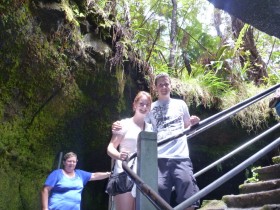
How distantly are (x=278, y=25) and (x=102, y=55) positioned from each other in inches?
144

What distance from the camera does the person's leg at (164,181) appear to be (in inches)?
138

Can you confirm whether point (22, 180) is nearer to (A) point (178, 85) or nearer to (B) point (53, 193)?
(B) point (53, 193)

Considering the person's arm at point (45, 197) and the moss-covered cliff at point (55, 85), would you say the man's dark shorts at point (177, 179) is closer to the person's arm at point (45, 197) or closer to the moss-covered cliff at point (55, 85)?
the person's arm at point (45, 197)

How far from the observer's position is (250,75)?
916 cm

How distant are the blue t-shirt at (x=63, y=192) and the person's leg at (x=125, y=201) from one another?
3.73 ft

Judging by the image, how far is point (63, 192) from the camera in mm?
4398

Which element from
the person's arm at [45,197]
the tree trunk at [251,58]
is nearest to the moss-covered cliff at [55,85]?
the person's arm at [45,197]

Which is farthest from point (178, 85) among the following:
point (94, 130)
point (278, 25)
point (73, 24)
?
point (278, 25)

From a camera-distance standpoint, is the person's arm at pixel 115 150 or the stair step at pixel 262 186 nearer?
the person's arm at pixel 115 150

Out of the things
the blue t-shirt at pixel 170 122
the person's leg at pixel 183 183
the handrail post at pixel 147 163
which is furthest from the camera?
the blue t-shirt at pixel 170 122

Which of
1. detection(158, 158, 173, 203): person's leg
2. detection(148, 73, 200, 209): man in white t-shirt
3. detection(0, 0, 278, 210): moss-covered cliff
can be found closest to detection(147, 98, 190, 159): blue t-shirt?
detection(148, 73, 200, 209): man in white t-shirt

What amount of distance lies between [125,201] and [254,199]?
144cm

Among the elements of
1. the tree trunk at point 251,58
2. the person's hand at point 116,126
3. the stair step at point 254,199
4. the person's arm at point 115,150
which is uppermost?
the tree trunk at point 251,58

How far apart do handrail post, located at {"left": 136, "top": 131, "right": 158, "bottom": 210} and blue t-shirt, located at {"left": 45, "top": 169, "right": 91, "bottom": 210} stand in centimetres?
198
